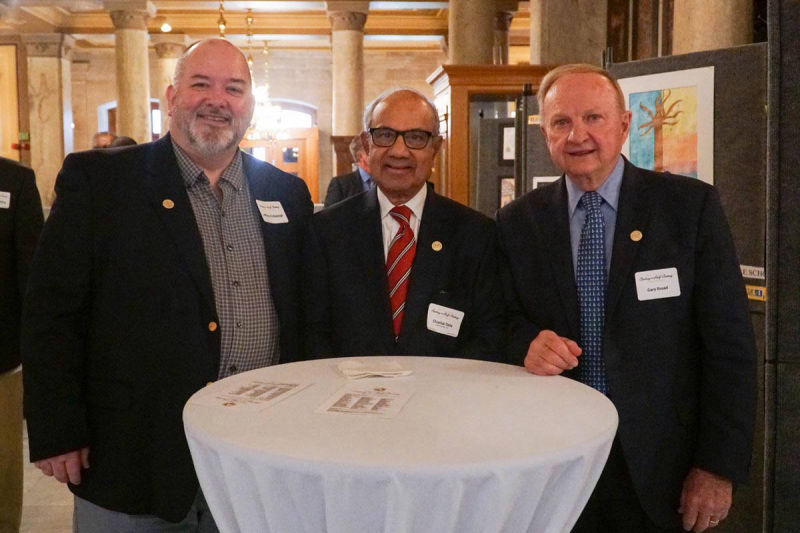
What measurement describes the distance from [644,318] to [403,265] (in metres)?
0.70

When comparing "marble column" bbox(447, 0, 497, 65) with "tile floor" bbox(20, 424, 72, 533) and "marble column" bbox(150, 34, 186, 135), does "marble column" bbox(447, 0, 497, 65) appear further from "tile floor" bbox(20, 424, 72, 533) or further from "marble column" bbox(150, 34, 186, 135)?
"marble column" bbox(150, 34, 186, 135)

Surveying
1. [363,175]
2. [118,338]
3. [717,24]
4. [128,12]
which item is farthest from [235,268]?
[128,12]

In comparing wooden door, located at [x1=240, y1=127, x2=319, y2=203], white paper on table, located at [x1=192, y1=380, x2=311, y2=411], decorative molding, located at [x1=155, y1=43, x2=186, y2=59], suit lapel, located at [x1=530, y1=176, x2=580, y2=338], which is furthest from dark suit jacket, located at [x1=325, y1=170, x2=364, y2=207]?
wooden door, located at [x1=240, y1=127, x2=319, y2=203]

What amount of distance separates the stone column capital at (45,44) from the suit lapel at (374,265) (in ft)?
51.5

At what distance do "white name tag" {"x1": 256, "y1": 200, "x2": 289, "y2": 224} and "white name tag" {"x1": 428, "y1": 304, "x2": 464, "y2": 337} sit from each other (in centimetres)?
50

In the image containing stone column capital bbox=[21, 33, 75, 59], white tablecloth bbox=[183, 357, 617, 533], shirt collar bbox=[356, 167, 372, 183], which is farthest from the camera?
stone column capital bbox=[21, 33, 75, 59]

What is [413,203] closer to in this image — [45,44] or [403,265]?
[403,265]

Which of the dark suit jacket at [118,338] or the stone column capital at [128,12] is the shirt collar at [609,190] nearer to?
the dark suit jacket at [118,338]

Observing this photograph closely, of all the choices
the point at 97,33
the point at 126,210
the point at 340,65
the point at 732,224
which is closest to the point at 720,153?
the point at 732,224

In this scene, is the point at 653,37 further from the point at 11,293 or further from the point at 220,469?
the point at 220,469

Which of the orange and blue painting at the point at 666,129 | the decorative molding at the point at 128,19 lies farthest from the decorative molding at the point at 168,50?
the orange and blue painting at the point at 666,129

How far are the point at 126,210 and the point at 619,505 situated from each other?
1.52 metres

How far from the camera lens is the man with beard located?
1.95 meters

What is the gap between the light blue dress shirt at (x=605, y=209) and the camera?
2.09 meters
